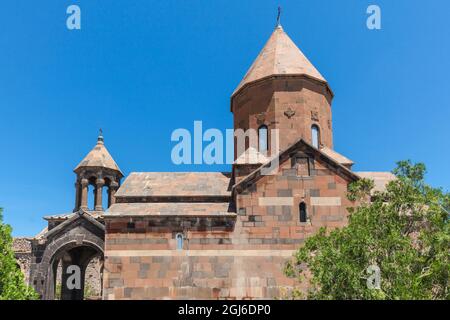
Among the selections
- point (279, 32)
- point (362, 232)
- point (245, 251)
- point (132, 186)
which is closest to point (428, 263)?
point (362, 232)

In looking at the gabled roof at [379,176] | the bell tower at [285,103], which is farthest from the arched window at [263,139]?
the gabled roof at [379,176]

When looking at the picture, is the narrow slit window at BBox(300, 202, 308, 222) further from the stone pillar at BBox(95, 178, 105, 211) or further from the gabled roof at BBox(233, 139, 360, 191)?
the stone pillar at BBox(95, 178, 105, 211)

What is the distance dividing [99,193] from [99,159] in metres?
1.10

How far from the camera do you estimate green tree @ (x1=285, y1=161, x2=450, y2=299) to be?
574 cm

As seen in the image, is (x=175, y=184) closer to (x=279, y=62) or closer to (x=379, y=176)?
(x=279, y=62)

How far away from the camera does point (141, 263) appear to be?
31.2 feet

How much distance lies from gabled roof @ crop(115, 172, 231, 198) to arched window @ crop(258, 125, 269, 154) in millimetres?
1267

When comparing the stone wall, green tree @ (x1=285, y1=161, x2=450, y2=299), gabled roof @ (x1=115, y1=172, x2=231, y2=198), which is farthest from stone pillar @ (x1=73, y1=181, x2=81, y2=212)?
green tree @ (x1=285, y1=161, x2=450, y2=299)

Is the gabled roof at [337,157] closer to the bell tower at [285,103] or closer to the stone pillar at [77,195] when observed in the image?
the bell tower at [285,103]

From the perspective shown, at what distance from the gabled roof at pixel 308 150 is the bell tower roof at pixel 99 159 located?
555 centimetres

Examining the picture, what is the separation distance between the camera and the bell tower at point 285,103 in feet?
38.1

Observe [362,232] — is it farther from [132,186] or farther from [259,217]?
[132,186]
